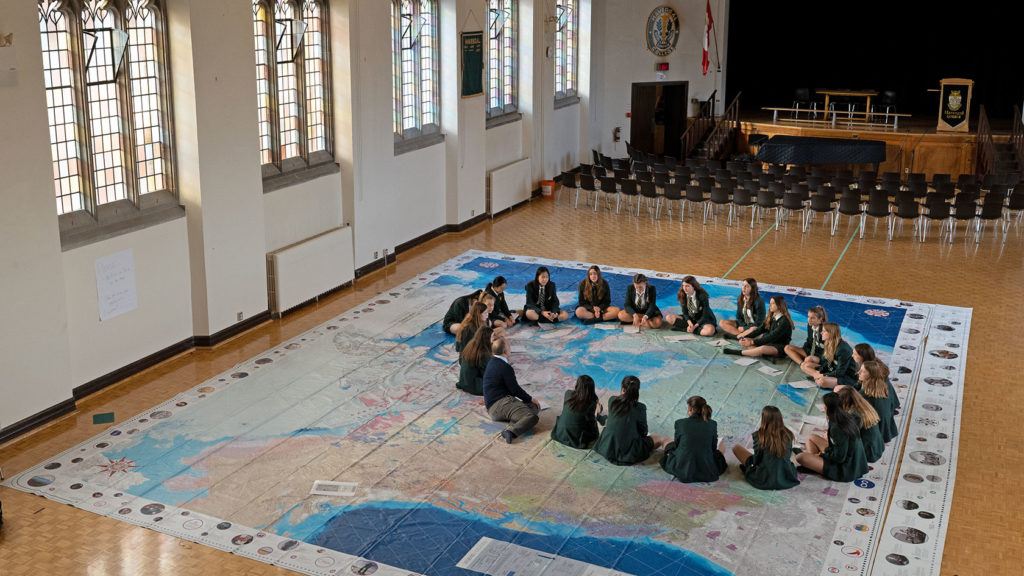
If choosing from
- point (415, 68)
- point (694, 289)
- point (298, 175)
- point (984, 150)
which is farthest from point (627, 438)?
point (984, 150)

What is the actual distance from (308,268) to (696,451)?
291 inches

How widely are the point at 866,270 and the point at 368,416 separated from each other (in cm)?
934

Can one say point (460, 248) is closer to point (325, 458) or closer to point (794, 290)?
point (794, 290)

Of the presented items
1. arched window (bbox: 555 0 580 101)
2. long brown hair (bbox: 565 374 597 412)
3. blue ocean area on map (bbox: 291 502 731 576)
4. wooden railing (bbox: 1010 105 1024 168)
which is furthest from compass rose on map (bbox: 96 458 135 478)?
wooden railing (bbox: 1010 105 1024 168)

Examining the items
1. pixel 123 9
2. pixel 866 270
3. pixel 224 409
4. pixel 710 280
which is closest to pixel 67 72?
pixel 123 9

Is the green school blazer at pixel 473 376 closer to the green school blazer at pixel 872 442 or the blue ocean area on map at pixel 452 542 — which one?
the blue ocean area on map at pixel 452 542

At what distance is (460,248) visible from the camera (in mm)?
17969

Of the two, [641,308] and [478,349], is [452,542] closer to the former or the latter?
[478,349]

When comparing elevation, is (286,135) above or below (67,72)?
below

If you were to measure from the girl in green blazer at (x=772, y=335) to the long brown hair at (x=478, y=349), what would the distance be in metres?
3.23

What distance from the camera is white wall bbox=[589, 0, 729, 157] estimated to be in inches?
1038

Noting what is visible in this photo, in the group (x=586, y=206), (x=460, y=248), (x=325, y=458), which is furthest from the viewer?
(x=586, y=206)

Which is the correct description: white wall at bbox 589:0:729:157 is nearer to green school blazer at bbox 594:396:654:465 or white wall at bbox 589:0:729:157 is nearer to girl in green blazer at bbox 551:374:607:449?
girl in green blazer at bbox 551:374:607:449

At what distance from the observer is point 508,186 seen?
69.3 ft
